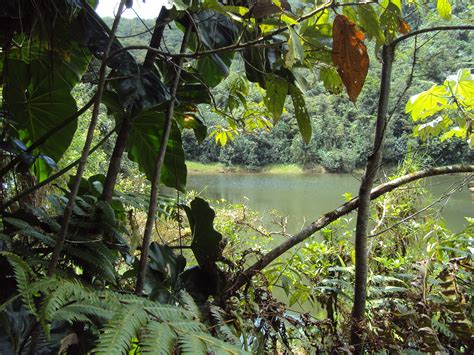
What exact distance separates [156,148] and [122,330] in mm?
603

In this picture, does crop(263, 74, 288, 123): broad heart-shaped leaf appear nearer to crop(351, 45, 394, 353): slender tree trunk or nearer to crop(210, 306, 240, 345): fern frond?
crop(351, 45, 394, 353): slender tree trunk

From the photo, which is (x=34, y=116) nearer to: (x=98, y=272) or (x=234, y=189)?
(x=98, y=272)

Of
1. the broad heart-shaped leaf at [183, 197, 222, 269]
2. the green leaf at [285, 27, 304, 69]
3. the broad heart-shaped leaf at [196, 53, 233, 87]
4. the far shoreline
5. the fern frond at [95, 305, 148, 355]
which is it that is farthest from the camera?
the far shoreline

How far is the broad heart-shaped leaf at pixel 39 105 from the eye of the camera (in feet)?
2.83

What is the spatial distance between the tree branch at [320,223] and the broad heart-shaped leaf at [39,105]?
55 cm

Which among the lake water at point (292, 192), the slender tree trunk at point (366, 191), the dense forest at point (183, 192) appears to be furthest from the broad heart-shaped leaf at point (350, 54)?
the lake water at point (292, 192)

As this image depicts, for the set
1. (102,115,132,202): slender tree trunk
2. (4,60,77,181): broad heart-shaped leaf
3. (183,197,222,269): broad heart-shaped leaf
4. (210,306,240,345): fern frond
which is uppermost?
(4,60,77,181): broad heart-shaped leaf

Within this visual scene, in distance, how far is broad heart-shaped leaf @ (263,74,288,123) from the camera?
718mm

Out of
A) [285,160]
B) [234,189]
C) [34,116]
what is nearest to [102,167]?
[234,189]

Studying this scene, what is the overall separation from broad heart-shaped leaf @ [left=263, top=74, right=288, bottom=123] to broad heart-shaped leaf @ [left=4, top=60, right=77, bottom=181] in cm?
51

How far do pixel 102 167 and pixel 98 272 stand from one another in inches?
243

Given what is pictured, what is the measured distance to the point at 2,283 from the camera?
0.51 metres

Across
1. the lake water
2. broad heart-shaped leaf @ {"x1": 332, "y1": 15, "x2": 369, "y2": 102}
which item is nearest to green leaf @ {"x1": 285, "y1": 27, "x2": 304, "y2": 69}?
broad heart-shaped leaf @ {"x1": 332, "y1": 15, "x2": 369, "y2": 102}

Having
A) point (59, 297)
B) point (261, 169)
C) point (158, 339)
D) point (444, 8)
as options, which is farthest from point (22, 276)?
point (261, 169)
